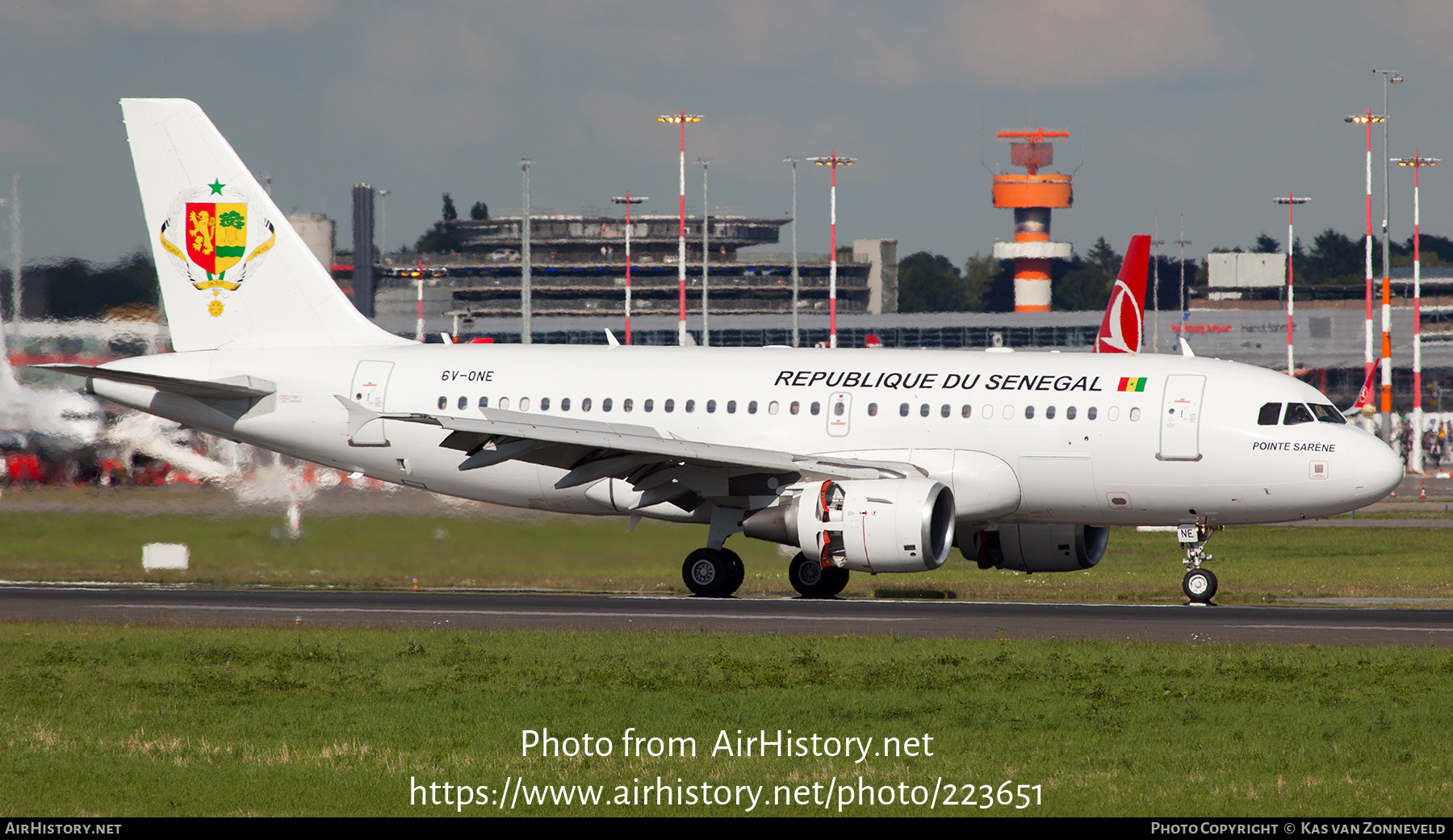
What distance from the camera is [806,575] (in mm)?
28078

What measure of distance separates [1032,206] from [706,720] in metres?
166

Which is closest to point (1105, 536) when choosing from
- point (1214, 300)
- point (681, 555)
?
point (681, 555)

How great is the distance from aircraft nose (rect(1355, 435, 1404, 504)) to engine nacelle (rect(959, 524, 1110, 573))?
4500 mm

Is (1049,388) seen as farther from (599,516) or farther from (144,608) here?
(144,608)

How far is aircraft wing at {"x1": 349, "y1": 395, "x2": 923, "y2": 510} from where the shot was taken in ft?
87.0

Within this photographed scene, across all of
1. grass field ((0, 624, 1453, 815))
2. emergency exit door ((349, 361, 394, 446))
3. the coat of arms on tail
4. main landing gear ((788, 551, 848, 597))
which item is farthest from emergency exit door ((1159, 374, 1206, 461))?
the coat of arms on tail

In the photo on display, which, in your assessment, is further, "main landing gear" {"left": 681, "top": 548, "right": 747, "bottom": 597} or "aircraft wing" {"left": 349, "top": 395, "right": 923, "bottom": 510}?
"main landing gear" {"left": 681, "top": 548, "right": 747, "bottom": 597}

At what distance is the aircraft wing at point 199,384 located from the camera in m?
29.3

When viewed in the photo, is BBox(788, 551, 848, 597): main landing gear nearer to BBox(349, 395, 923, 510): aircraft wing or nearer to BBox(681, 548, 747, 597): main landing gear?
BBox(681, 548, 747, 597): main landing gear

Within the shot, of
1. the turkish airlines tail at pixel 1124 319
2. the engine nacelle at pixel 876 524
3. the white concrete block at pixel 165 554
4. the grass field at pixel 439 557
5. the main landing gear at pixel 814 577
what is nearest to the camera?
the engine nacelle at pixel 876 524

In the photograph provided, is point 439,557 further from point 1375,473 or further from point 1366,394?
point 1366,394

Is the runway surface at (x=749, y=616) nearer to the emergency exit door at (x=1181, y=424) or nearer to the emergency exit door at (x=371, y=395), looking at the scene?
the emergency exit door at (x=1181, y=424)

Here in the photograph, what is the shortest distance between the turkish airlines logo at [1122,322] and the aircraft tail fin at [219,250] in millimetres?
22578

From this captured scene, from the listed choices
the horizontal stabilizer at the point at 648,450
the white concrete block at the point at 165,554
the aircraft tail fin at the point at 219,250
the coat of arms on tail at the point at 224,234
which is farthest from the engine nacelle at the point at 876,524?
the coat of arms on tail at the point at 224,234
